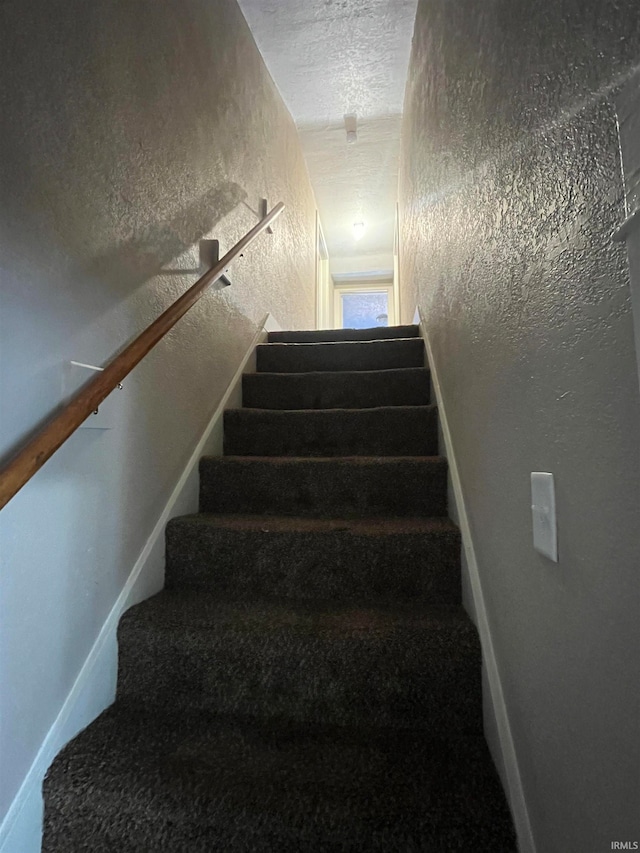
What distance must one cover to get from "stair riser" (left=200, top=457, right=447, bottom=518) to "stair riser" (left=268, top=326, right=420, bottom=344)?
1.17 m

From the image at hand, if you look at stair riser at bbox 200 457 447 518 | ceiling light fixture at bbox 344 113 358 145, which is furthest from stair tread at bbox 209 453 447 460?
ceiling light fixture at bbox 344 113 358 145

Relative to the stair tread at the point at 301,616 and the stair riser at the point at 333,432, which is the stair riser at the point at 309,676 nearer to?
the stair tread at the point at 301,616

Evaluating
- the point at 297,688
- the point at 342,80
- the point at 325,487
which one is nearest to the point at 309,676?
the point at 297,688

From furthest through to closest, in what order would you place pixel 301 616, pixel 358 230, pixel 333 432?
pixel 358 230
pixel 333 432
pixel 301 616

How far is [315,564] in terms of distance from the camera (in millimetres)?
1106

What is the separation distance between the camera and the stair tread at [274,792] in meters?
0.65

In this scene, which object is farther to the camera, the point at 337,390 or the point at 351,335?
the point at 351,335

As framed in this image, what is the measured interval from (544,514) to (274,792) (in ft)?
2.25

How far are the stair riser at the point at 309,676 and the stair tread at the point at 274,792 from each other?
0.14 ft

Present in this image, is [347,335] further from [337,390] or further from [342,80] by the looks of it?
A: [342,80]

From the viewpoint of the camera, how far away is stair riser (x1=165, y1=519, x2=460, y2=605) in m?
1.07

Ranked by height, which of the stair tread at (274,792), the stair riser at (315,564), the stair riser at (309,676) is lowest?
the stair tread at (274,792)

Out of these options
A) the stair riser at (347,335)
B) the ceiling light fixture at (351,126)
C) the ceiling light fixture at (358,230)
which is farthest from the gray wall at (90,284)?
the ceiling light fixture at (358,230)

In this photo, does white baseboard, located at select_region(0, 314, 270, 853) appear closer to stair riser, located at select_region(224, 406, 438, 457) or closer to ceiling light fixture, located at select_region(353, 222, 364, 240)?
stair riser, located at select_region(224, 406, 438, 457)
